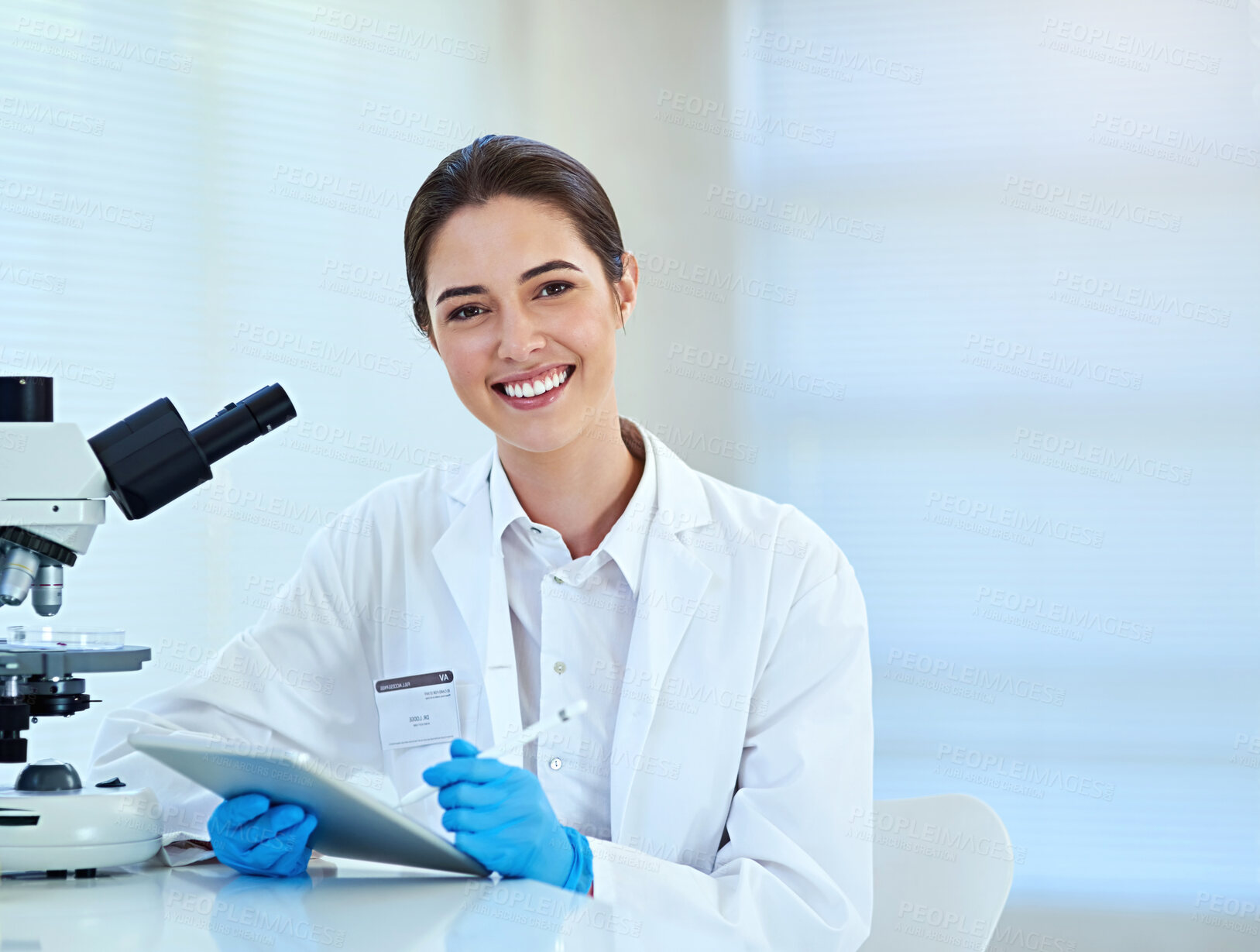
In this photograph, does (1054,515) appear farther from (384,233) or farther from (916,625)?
(384,233)

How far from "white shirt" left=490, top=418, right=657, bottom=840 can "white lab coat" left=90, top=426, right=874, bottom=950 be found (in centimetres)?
3

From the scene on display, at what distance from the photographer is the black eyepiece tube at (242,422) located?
1180 mm

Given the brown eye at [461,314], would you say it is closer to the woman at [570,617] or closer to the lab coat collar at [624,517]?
the woman at [570,617]

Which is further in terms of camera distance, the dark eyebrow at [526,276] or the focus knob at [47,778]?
the dark eyebrow at [526,276]

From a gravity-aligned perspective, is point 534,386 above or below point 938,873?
above

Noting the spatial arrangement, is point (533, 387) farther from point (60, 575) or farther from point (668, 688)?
point (60, 575)

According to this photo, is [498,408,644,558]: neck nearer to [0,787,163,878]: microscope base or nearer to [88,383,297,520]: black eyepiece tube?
[88,383,297,520]: black eyepiece tube

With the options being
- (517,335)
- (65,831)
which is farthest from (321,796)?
(517,335)

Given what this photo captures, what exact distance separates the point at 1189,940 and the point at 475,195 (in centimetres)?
241

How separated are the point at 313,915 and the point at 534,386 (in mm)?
844

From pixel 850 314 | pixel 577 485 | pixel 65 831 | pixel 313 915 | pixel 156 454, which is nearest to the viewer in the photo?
pixel 313 915

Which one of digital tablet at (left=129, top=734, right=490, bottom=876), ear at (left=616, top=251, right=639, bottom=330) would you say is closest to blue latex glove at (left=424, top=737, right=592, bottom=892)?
digital tablet at (left=129, top=734, right=490, bottom=876)

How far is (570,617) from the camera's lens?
1583mm

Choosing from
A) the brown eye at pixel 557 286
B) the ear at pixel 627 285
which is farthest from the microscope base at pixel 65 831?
the ear at pixel 627 285
